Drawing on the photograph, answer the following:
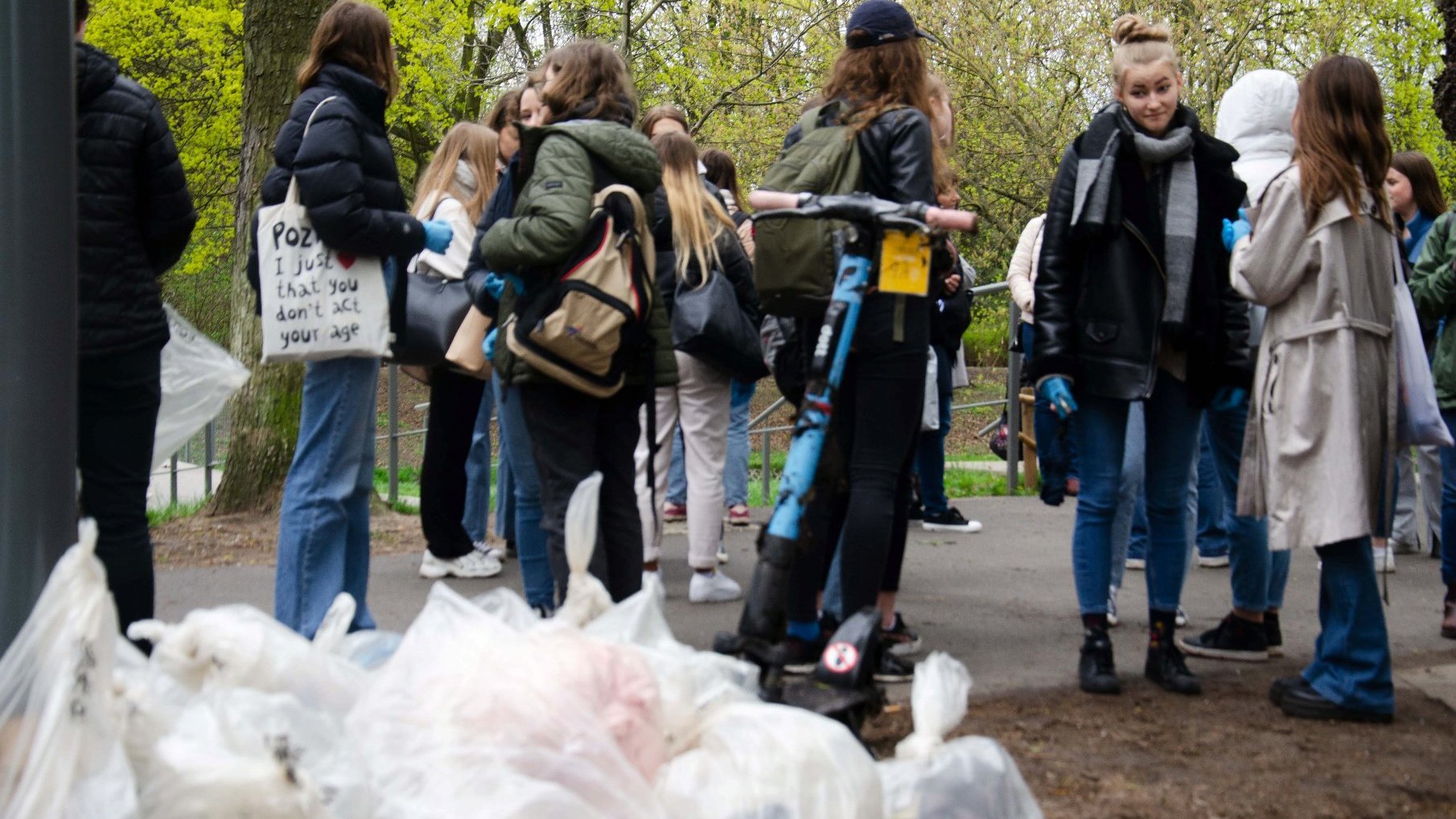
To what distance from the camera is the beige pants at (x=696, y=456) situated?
6.10 meters

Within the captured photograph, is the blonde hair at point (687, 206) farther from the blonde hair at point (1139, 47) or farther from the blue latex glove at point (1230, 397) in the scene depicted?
the blue latex glove at point (1230, 397)

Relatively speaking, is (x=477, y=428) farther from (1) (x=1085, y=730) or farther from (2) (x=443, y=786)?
(2) (x=443, y=786)

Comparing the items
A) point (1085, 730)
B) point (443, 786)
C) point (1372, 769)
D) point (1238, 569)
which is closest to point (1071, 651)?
point (1238, 569)

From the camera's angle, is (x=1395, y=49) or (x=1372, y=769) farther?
(x=1395, y=49)

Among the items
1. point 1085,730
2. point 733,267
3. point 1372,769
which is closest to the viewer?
point 1372,769

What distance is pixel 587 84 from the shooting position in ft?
14.9

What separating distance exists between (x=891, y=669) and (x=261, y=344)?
4635mm

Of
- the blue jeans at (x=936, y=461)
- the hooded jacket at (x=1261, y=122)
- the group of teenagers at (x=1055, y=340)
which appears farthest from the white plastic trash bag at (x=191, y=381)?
the blue jeans at (x=936, y=461)

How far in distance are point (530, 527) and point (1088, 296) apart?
1.96 m

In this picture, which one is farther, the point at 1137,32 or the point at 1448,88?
the point at 1448,88

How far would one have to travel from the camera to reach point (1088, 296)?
15.3ft

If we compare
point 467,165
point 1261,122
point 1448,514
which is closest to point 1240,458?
point 1261,122

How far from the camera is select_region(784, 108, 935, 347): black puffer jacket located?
14.3ft

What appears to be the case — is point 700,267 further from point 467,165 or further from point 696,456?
point 467,165
